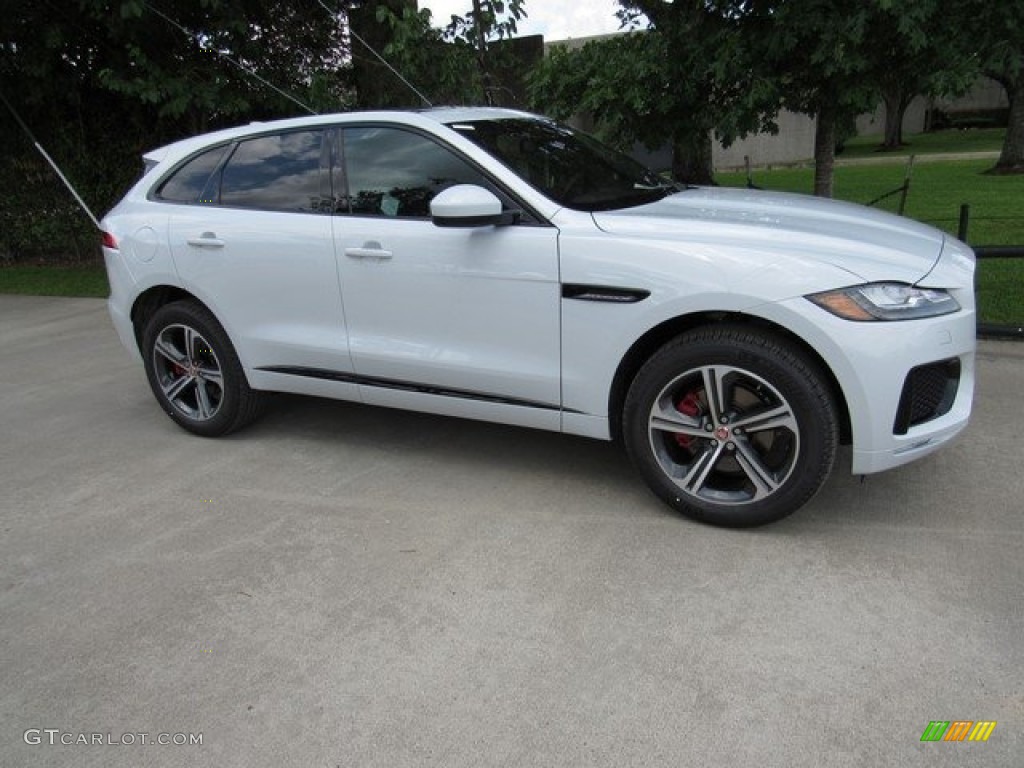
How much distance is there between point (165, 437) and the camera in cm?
495

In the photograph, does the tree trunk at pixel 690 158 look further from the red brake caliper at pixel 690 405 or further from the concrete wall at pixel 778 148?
the concrete wall at pixel 778 148

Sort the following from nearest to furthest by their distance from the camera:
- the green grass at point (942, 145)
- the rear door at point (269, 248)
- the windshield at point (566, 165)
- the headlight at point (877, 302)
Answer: the headlight at point (877, 302) → the windshield at point (566, 165) → the rear door at point (269, 248) → the green grass at point (942, 145)

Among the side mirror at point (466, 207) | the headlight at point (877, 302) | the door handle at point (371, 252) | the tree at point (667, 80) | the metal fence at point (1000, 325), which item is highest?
the tree at point (667, 80)

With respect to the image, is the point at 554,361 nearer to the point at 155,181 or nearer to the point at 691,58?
the point at 155,181

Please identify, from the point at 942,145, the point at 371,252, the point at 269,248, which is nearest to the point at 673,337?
the point at 371,252

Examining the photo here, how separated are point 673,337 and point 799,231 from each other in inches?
26.0

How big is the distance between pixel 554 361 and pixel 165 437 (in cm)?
273

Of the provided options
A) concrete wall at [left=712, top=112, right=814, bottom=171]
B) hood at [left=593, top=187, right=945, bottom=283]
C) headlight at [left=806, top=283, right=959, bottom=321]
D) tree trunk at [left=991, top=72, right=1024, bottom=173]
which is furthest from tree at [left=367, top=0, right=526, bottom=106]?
concrete wall at [left=712, top=112, right=814, bottom=171]

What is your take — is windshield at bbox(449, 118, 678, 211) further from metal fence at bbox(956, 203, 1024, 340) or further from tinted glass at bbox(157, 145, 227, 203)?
metal fence at bbox(956, 203, 1024, 340)

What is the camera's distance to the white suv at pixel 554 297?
3.13 m

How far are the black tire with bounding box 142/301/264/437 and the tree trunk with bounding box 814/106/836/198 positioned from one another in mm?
4781

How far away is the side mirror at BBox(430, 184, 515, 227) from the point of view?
3395 millimetres

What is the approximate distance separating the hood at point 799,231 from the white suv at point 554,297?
0.01 m

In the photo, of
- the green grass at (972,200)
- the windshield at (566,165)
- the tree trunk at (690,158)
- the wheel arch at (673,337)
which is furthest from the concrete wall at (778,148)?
the wheel arch at (673,337)
